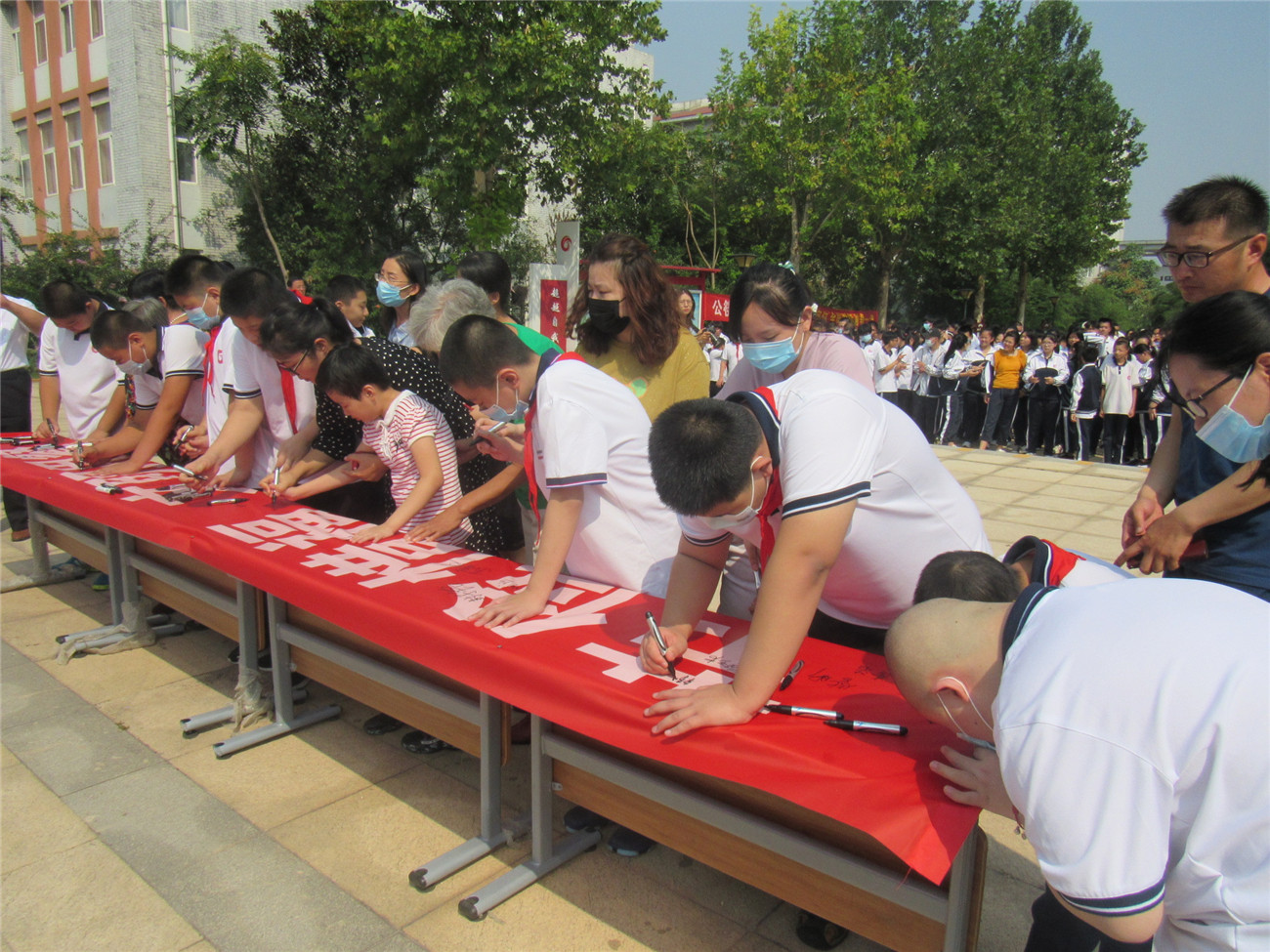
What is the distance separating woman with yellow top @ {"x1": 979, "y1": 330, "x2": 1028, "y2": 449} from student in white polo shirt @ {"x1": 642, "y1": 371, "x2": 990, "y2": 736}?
8740 mm

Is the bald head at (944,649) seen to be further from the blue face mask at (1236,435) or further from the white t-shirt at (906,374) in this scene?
the white t-shirt at (906,374)

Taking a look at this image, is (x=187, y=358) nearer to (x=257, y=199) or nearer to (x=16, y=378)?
(x=16, y=378)

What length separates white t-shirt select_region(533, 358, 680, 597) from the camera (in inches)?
73.9

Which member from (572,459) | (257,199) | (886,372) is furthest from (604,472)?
(257,199)

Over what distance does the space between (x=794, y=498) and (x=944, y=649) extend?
0.32 metres

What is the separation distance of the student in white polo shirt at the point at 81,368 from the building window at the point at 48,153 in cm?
1806

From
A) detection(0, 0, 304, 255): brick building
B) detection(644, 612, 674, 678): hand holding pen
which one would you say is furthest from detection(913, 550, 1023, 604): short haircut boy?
detection(0, 0, 304, 255): brick building

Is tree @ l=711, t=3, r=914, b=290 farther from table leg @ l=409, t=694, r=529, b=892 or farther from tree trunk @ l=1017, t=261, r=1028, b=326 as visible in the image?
table leg @ l=409, t=694, r=529, b=892

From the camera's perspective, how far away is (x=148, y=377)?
13.1 ft

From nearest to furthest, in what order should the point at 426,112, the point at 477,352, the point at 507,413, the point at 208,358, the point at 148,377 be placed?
the point at 477,352, the point at 507,413, the point at 208,358, the point at 148,377, the point at 426,112

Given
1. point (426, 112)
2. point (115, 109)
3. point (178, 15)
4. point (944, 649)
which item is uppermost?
point (178, 15)

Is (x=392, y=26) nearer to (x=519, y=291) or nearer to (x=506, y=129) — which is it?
(x=506, y=129)

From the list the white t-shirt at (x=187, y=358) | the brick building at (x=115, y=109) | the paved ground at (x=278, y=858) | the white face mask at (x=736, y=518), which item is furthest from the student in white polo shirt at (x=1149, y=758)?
the brick building at (x=115, y=109)

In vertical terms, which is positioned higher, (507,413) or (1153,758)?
(507,413)
